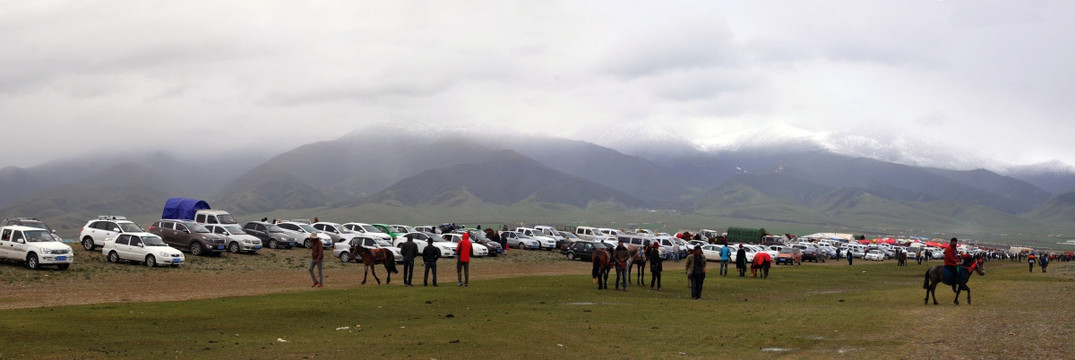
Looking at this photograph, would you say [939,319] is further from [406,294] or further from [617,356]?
[406,294]

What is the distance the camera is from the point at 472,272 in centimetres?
4847

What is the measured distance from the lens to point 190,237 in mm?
50688

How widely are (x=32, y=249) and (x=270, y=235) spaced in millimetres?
20458

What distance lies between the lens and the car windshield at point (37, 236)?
39625mm

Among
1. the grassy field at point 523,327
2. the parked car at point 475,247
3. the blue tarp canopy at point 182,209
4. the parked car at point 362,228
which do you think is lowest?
the grassy field at point 523,327

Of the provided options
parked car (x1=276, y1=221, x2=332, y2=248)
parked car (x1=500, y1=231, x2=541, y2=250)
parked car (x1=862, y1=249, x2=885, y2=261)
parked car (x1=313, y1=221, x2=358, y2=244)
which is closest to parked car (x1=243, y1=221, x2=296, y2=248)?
parked car (x1=276, y1=221, x2=332, y2=248)

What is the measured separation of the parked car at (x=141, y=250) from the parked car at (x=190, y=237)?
17.2 feet

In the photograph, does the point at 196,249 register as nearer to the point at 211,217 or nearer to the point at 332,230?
the point at 211,217

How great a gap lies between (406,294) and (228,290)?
7.33m

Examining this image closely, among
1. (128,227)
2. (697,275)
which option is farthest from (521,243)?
(697,275)

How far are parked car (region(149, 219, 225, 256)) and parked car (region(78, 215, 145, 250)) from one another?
216 cm

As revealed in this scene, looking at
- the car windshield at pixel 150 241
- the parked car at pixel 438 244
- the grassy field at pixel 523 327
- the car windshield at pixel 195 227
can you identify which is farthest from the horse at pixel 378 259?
the parked car at pixel 438 244

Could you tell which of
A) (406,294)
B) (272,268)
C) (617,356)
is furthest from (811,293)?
(272,268)

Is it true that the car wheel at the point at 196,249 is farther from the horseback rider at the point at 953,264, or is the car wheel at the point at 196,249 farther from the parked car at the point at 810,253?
the parked car at the point at 810,253
